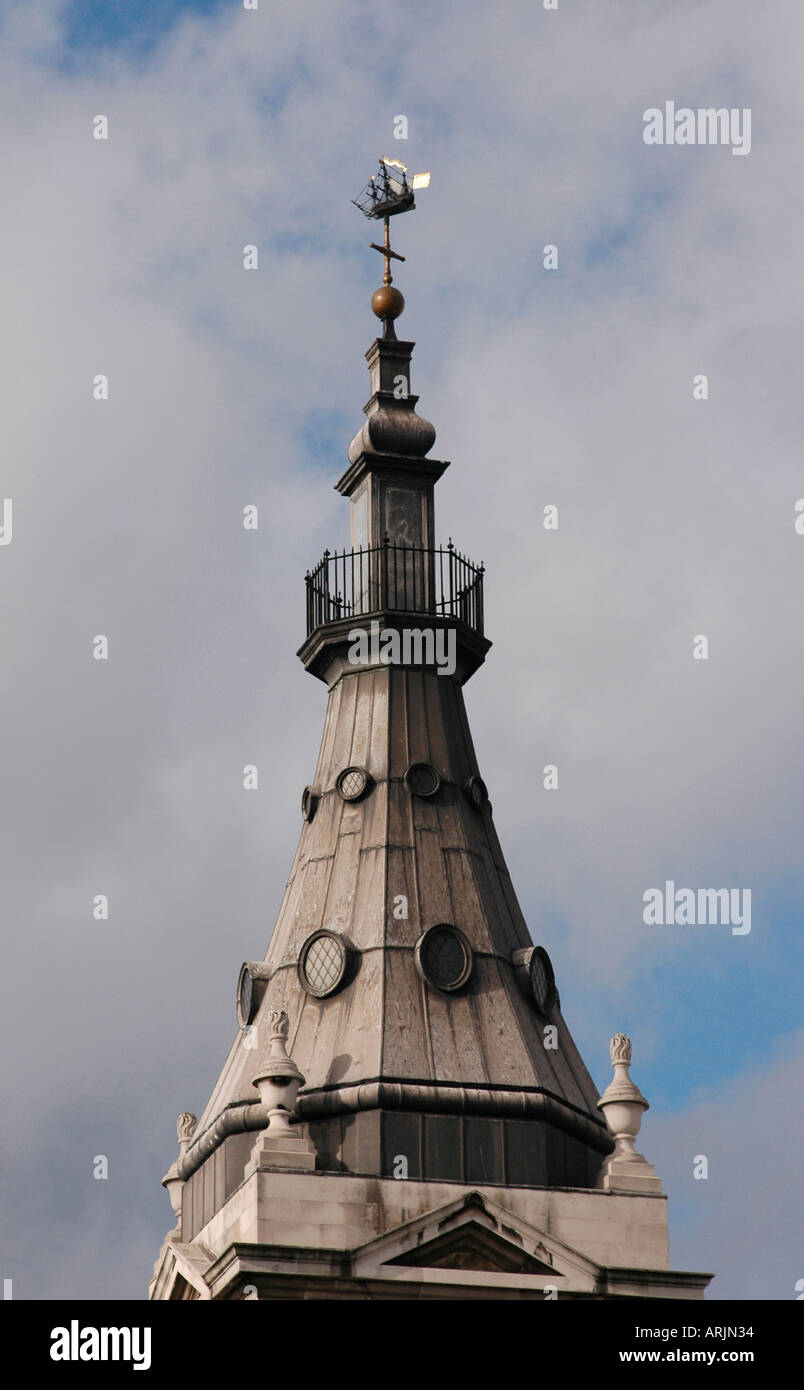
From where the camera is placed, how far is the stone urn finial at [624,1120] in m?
91.2

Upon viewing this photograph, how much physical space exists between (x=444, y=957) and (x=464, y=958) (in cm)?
60

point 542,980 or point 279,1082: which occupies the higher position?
point 542,980

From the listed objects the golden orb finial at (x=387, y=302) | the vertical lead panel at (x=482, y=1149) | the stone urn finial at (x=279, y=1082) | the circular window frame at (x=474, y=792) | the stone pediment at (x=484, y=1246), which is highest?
the golden orb finial at (x=387, y=302)

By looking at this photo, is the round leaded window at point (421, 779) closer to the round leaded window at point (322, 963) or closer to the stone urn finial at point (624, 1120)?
the round leaded window at point (322, 963)

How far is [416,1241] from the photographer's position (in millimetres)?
87125

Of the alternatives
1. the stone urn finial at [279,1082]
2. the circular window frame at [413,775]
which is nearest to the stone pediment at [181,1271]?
the stone urn finial at [279,1082]

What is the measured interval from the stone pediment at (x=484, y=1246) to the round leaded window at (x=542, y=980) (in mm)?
8452

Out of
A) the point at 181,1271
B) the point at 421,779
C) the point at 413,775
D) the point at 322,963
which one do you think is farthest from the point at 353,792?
the point at 181,1271

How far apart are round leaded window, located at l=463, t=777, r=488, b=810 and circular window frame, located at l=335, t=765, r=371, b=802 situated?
3212 millimetres

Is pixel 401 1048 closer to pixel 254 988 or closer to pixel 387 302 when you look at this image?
pixel 254 988

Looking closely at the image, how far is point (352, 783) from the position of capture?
98438 mm
